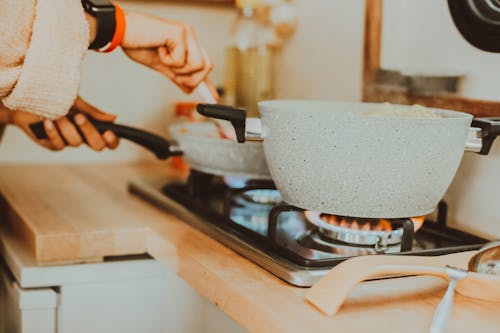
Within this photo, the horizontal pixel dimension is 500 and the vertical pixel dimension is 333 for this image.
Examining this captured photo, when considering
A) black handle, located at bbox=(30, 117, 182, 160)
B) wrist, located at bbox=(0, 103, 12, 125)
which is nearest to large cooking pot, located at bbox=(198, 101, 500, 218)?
black handle, located at bbox=(30, 117, 182, 160)

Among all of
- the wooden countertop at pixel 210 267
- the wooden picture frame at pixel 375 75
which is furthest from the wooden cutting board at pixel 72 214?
the wooden picture frame at pixel 375 75

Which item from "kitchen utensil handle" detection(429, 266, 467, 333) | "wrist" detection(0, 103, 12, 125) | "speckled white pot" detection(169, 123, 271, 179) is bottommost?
"kitchen utensil handle" detection(429, 266, 467, 333)

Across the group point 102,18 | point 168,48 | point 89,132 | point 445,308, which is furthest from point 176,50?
point 445,308

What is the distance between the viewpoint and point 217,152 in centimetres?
118

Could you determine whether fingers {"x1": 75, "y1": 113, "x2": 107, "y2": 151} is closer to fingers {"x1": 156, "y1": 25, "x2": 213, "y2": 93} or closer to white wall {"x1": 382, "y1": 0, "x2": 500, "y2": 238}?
fingers {"x1": 156, "y1": 25, "x2": 213, "y2": 93}

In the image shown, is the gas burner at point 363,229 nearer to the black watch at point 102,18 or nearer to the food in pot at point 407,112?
the food in pot at point 407,112

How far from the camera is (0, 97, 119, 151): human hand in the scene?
1.21 m

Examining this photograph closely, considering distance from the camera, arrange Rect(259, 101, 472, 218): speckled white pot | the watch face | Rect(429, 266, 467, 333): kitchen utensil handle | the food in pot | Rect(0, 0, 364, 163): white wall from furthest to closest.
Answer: Rect(0, 0, 364, 163): white wall < the watch face < the food in pot < Rect(259, 101, 472, 218): speckled white pot < Rect(429, 266, 467, 333): kitchen utensil handle

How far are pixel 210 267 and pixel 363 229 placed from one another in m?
0.21

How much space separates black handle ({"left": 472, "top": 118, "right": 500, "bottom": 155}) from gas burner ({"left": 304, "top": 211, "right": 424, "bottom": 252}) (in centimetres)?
14

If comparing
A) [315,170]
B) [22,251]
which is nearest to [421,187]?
[315,170]

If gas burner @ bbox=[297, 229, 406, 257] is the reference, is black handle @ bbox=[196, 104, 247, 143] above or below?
above

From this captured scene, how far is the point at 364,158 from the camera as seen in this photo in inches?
32.5

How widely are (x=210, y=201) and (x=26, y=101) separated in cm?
40
